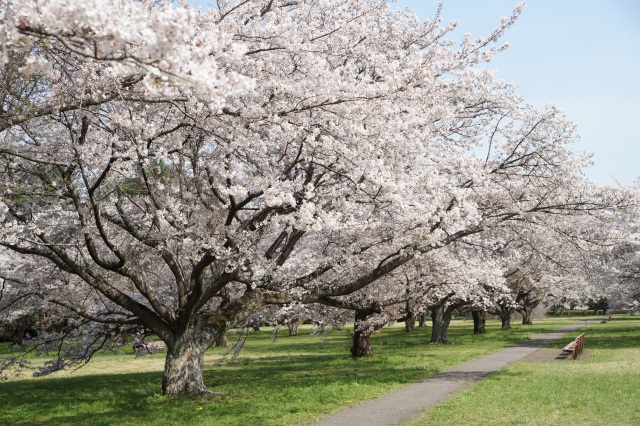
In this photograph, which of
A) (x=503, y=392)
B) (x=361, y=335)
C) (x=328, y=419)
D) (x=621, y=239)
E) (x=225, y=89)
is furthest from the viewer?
(x=361, y=335)

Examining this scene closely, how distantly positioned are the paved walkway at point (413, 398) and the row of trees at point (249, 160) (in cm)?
271

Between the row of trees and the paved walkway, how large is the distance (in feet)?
8.90

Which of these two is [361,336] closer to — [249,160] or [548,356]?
[548,356]

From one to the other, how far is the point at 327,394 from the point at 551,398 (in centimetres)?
505

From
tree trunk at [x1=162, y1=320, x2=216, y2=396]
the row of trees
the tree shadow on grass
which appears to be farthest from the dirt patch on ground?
tree trunk at [x1=162, y1=320, x2=216, y2=396]

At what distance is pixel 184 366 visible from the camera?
47.4 ft

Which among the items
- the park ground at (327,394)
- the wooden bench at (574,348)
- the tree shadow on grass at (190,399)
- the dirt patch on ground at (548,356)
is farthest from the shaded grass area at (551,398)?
the tree shadow on grass at (190,399)

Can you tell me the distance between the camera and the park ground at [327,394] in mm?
11500

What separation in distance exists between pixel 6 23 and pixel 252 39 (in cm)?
476

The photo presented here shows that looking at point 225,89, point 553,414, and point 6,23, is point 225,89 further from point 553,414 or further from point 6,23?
point 553,414

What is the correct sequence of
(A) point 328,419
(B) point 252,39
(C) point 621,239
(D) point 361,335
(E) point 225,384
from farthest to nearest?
(D) point 361,335 → (E) point 225,384 → (C) point 621,239 → (A) point 328,419 → (B) point 252,39

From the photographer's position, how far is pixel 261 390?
632 inches

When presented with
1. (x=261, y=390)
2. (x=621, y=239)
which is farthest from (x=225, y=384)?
(x=621, y=239)

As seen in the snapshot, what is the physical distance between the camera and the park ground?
11500 millimetres
